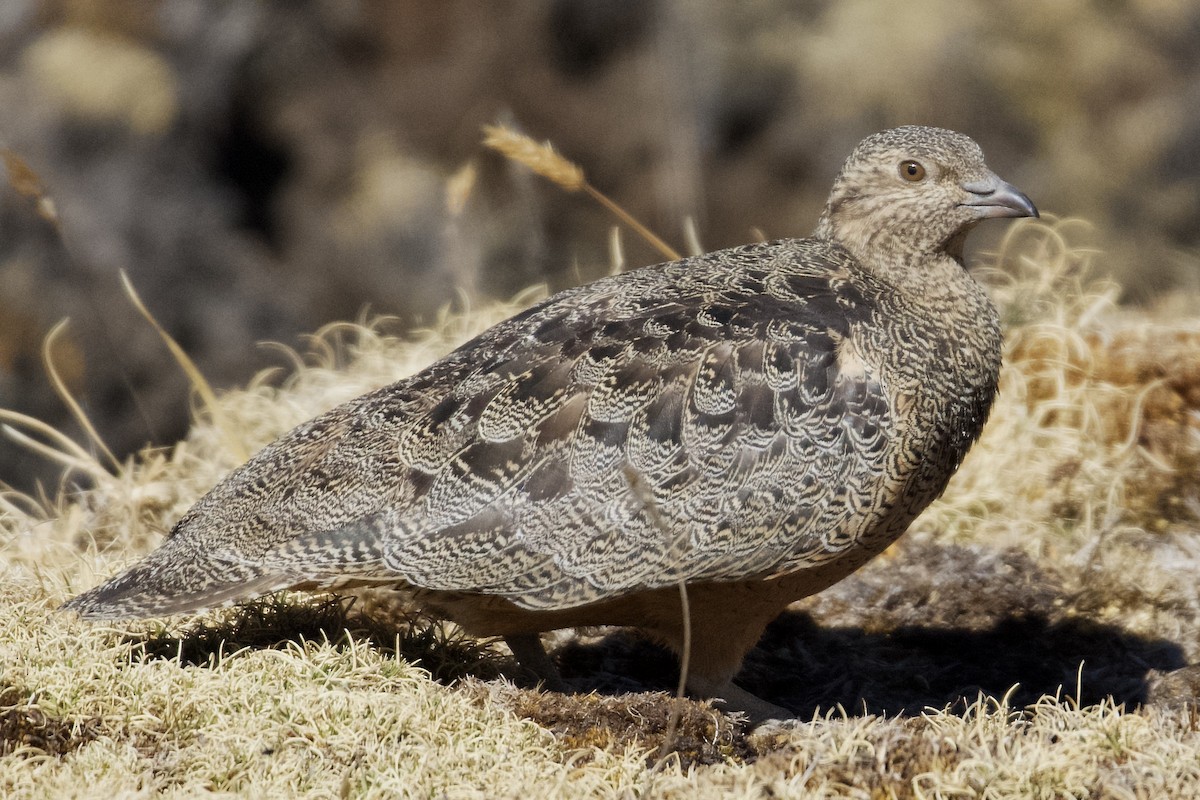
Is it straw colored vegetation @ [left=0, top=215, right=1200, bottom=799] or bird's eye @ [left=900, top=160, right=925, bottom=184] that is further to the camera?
bird's eye @ [left=900, top=160, right=925, bottom=184]

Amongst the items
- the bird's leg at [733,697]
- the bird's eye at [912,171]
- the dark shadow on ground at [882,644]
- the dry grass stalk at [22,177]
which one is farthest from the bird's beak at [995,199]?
the dry grass stalk at [22,177]

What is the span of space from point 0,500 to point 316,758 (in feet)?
10.7

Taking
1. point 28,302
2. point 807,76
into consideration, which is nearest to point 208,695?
point 28,302

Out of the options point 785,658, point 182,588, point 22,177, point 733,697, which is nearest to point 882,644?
point 785,658

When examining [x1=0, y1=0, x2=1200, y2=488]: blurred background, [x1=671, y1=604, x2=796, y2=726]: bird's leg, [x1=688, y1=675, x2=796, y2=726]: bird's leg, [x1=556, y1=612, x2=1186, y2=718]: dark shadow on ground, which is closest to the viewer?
[x1=671, y1=604, x2=796, y2=726]: bird's leg

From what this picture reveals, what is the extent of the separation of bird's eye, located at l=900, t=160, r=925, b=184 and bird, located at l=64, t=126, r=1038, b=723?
0.27 ft

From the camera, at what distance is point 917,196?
4.77 m

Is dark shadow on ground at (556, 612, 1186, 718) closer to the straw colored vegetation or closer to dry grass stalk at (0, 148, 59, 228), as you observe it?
the straw colored vegetation

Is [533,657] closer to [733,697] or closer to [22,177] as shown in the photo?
[733,697]

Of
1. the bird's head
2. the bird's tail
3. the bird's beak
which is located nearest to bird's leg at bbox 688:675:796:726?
the bird's tail

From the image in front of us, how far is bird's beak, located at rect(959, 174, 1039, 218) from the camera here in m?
4.66

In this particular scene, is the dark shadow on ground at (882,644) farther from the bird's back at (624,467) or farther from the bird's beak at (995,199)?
the bird's beak at (995,199)

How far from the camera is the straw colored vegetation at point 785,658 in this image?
3.76m

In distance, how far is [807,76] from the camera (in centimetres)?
1338
